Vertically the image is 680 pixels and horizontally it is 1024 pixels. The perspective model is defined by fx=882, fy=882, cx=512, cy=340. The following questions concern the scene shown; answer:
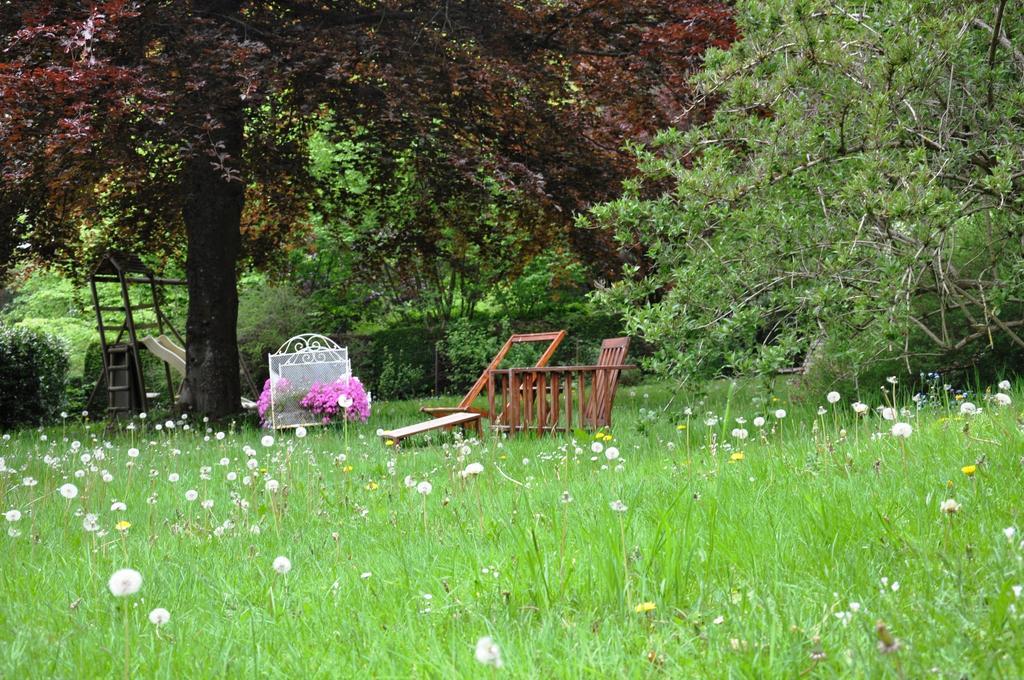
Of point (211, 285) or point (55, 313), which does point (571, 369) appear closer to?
point (211, 285)

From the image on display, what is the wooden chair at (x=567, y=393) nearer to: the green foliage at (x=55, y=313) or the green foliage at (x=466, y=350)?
the green foliage at (x=466, y=350)

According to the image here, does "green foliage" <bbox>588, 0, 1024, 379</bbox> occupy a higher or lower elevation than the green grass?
higher

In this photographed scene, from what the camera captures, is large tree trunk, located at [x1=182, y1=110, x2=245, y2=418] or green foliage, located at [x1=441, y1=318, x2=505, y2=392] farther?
green foliage, located at [x1=441, y1=318, x2=505, y2=392]

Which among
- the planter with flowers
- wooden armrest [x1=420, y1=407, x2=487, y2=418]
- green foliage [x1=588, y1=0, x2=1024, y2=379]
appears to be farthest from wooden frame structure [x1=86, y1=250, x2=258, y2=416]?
green foliage [x1=588, y1=0, x2=1024, y2=379]

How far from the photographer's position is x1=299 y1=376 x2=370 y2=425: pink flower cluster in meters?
10.3

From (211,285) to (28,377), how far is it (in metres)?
5.44

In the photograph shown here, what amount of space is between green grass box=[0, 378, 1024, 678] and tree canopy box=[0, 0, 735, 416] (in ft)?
17.1

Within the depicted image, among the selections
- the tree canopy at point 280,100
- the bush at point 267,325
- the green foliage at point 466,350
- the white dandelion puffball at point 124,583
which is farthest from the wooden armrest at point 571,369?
the bush at point 267,325

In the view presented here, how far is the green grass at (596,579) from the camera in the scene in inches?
74.6

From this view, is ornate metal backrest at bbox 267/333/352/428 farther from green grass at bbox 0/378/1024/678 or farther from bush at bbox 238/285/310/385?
bush at bbox 238/285/310/385

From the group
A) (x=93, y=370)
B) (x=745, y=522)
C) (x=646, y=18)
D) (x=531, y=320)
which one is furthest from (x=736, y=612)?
(x=93, y=370)

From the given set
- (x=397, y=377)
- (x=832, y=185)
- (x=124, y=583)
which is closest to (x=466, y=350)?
(x=397, y=377)

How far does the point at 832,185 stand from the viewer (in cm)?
591

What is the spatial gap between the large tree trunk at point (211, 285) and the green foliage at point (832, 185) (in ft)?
19.6
